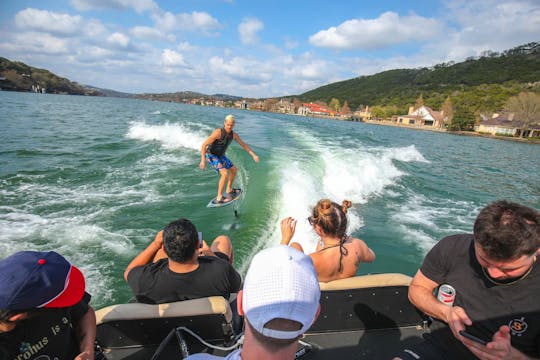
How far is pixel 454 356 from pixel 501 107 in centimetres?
9522

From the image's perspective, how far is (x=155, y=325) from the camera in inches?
87.9

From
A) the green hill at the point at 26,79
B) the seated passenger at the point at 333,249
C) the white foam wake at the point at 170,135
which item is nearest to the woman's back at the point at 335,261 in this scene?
the seated passenger at the point at 333,249

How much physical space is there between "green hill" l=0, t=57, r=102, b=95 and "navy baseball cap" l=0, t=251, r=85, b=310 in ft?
412

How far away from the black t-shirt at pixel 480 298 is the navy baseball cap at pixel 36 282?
2650 millimetres

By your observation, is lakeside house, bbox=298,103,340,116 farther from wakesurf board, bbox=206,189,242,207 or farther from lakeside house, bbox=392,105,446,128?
wakesurf board, bbox=206,189,242,207

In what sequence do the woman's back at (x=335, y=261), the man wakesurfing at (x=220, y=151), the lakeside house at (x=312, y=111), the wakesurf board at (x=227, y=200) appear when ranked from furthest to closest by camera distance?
1. the lakeside house at (x=312, y=111)
2. the man wakesurfing at (x=220, y=151)
3. the wakesurf board at (x=227, y=200)
4. the woman's back at (x=335, y=261)

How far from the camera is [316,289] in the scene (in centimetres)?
110

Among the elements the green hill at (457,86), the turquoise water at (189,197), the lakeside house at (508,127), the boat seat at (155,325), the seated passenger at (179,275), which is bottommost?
the turquoise water at (189,197)

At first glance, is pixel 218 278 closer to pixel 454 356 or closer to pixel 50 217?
pixel 454 356

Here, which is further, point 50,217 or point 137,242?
point 50,217

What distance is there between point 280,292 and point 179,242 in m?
1.63

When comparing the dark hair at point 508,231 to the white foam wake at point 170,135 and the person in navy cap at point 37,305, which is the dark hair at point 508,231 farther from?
the white foam wake at point 170,135

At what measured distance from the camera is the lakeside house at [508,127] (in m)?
55.2

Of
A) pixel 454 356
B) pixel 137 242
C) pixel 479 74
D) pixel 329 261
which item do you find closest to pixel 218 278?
pixel 329 261
